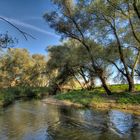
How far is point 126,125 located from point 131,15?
15.3 meters

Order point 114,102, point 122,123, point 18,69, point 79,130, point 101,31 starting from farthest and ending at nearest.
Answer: point 18,69, point 101,31, point 114,102, point 122,123, point 79,130

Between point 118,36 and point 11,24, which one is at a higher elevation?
point 118,36

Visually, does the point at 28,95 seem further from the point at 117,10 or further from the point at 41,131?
the point at 41,131

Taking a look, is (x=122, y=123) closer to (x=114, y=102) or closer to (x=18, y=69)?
(x=114, y=102)

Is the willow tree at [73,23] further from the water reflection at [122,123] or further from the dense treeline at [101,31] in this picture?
the water reflection at [122,123]

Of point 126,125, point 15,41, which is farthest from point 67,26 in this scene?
point 15,41

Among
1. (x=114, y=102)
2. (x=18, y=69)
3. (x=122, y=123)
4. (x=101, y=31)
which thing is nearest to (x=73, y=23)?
(x=101, y=31)

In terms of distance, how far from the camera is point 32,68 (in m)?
73.6

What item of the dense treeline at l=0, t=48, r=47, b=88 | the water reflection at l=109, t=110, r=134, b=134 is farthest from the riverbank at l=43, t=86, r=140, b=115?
the dense treeline at l=0, t=48, r=47, b=88

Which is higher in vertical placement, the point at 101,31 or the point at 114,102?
the point at 101,31

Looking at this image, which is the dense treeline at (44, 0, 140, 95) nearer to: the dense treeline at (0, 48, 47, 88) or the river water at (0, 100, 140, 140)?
the river water at (0, 100, 140, 140)

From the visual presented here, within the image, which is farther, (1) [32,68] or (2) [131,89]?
(1) [32,68]

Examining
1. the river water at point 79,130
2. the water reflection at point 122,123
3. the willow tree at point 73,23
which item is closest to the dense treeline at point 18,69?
the willow tree at point 73,23

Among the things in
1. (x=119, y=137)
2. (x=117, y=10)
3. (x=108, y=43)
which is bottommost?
(x=119, y=137)
